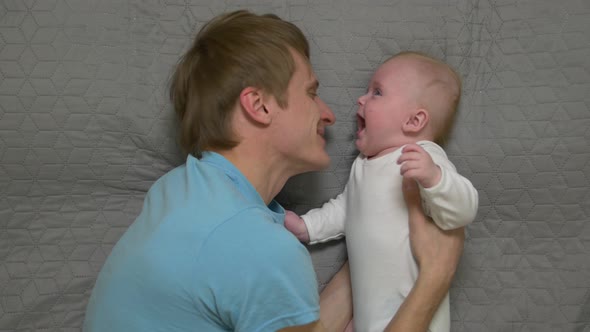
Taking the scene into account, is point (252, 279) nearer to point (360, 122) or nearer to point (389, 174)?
point (389, 174)

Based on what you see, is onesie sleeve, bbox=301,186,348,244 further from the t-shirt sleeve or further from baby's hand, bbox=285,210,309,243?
the t-shirt sleeve

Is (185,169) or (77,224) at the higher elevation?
(185,169)

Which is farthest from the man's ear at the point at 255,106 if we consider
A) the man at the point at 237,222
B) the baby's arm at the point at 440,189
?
the baby's arm at the point at 440,189

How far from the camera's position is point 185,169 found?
109cm

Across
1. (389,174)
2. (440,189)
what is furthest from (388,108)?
(440,189)

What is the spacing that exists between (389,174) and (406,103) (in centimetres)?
15

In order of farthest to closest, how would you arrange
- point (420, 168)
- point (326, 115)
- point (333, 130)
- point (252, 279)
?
1. point (333, 130)
2. point (326, 115)
3. point (420, 168)
4. point (252, 279)

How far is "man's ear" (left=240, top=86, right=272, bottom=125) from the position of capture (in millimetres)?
1094

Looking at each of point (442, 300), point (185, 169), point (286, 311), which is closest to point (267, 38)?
point (185, 169)

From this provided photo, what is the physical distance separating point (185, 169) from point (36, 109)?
0.44 metres

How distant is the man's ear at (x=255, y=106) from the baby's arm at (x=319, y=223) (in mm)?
294

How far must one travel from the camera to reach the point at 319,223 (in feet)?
4.31

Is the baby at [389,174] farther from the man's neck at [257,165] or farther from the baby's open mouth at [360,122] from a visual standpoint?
the man's neck at [257,165]

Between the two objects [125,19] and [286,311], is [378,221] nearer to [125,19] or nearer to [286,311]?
[286,311]
